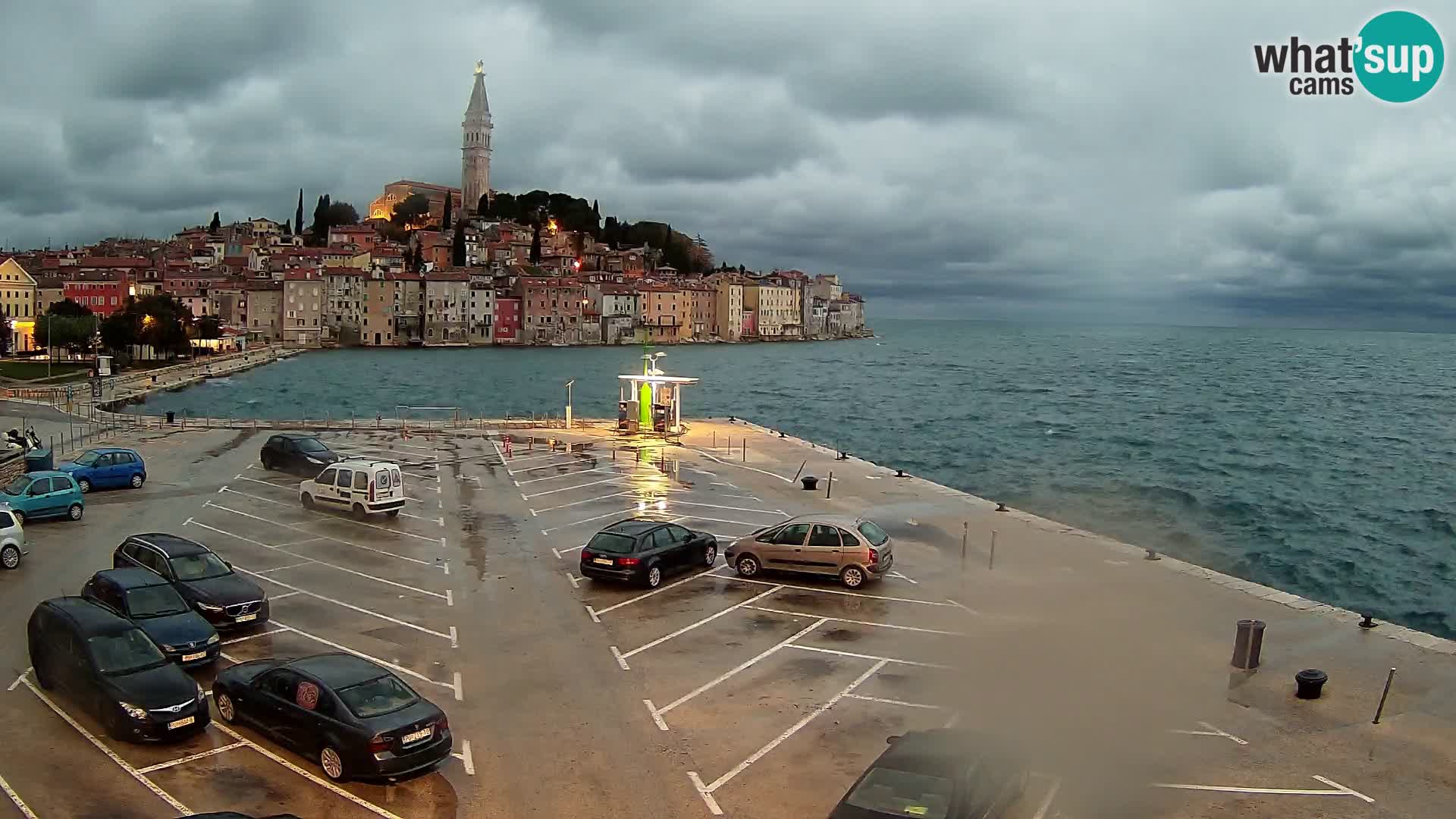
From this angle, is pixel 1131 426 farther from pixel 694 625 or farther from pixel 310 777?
pixel 310 777

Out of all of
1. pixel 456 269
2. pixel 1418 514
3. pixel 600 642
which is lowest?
pixel 1418 514

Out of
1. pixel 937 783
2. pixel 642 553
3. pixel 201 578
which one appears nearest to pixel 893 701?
pixel 937 783

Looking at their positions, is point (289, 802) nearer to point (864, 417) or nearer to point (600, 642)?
point (600, 642)

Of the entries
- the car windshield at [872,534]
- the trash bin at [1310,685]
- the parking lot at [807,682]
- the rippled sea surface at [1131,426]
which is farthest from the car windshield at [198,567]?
the rippled sea surface at [1131,426]

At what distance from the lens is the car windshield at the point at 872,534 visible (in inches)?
664

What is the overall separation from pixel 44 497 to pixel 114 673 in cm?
1261

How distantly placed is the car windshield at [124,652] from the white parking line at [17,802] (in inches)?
55.8

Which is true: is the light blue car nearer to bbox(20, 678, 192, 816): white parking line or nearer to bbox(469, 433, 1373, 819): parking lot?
bbox(469, 433, 1373, 819): parking lot

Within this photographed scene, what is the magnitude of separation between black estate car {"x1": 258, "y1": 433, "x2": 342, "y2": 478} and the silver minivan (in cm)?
Answer: 1505

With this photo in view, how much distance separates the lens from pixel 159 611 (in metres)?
12.6

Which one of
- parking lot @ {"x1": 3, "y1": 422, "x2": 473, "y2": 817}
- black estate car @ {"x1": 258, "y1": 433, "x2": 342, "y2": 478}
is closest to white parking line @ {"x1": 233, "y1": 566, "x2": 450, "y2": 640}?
parking lot @ {"x1": 3, "y1": 422, "x2": 473, "y2": 817}

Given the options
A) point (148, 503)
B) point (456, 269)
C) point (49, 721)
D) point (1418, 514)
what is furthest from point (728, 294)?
point (49, 721)

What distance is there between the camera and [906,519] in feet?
74.8

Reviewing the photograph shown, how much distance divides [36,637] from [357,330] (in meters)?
154
